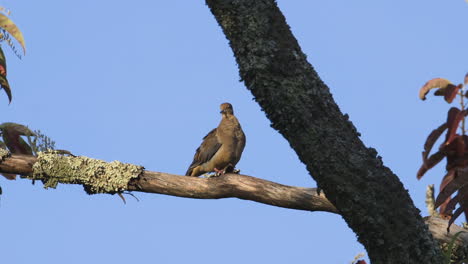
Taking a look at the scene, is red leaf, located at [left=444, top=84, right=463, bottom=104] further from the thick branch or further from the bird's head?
the bird's head

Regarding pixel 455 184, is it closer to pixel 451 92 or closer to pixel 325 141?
pixel 451 92

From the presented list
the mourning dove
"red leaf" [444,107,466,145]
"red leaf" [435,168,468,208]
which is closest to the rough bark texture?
"red leaf" [435,168,468,208]

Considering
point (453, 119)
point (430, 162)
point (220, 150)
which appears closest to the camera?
point (453, 119)

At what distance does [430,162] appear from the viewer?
3.01m

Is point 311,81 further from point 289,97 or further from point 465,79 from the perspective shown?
point 465,79

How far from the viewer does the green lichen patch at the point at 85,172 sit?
15.9ft

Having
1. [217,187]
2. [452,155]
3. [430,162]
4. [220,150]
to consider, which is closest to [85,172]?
[217,187]

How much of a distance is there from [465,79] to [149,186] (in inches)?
100.0

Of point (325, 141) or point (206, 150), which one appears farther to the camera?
point (206, 150)

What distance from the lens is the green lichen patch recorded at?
4.84m

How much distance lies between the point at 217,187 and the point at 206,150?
10.7ft

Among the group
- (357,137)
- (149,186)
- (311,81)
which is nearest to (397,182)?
(357,137)

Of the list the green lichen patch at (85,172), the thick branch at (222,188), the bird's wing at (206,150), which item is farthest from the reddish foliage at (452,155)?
the bird's wing at (206,150)

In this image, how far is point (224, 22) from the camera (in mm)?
2781
